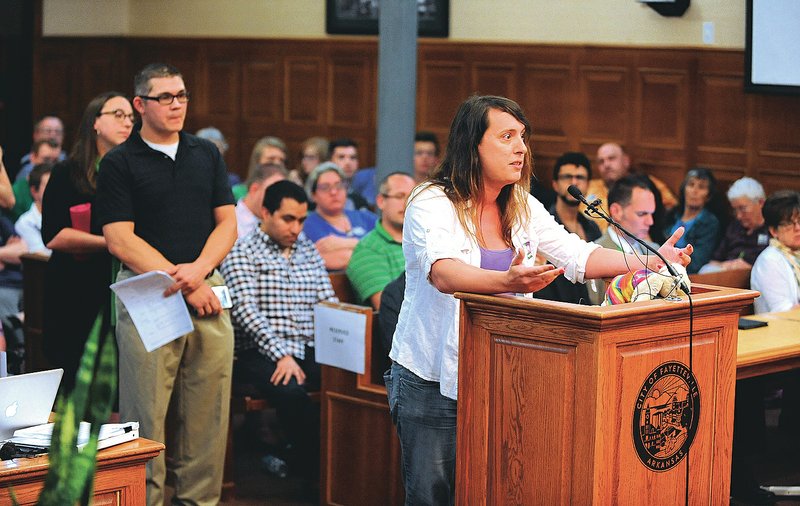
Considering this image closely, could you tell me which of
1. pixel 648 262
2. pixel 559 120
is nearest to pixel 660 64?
pixel 559 120

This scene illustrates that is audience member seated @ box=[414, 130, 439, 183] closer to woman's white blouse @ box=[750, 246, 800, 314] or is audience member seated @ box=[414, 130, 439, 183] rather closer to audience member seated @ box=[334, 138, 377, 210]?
audience member seated @ box=[334, 138, 377, 210]

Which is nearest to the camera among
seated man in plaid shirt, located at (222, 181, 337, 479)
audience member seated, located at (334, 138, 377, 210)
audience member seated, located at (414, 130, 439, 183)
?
seated man in plaid shirt, located at (222, 181, 337, 479)

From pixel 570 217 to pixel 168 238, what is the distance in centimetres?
266

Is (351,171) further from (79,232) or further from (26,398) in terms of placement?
(26,398)

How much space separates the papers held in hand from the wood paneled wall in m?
5.87

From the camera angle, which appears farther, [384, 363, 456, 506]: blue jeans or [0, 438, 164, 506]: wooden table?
[384, 363, 456, 506]: blue jeans

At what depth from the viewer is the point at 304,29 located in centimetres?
1102

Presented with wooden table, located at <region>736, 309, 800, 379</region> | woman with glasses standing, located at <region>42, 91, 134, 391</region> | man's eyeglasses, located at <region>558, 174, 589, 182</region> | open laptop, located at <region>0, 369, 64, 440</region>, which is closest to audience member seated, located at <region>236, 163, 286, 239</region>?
man's eyeglasses, located at <region>558, 174, 589, 182</region>

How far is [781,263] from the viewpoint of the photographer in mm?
5520

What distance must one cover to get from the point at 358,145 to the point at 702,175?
12.4 feet

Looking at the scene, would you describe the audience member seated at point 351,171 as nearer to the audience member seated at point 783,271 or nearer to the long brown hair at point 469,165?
the audience member seated at point 783,271

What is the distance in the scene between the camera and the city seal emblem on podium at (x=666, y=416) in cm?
283

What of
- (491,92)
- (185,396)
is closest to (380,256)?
(185,396)

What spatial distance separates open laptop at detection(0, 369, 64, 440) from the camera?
3049 mm
